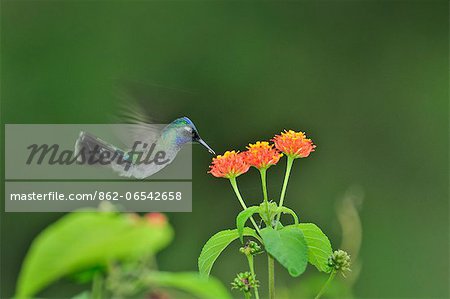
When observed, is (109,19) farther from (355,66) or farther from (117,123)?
(117,123)

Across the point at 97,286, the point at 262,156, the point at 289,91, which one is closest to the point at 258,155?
the point at 262,156

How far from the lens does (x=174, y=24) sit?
23.0 ft

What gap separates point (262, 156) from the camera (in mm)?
1044

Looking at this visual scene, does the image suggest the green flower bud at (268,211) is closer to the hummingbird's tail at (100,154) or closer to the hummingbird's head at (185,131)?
the hummingbird's head at (185,131)

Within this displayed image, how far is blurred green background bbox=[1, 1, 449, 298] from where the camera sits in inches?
227

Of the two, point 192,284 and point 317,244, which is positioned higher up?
point 317,244

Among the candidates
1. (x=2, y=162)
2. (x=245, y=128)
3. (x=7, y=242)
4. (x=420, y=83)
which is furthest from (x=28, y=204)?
(x=420, y=83)

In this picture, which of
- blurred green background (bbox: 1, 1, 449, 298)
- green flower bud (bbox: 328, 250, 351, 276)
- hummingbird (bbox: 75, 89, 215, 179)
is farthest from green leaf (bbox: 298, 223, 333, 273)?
blurred green background (bbox: 1, 1, 449, 298)

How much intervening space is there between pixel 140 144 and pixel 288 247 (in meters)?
1.28

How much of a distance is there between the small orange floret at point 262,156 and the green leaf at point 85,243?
0.67 meters

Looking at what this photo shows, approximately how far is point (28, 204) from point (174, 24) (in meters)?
2.72

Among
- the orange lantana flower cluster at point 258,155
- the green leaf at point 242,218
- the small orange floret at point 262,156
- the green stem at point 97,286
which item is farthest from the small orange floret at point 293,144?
the green stem at point 97,286

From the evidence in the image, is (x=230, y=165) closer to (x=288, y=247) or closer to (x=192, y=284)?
(x=288, y=247)

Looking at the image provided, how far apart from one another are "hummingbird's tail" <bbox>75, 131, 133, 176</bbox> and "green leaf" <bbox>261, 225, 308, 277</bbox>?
3.85 feet
